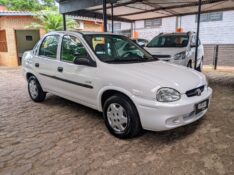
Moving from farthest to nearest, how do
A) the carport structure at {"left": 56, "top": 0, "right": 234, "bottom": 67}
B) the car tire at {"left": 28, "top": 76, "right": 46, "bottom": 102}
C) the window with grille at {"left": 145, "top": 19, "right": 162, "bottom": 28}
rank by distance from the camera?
the window with grille at {"left": 145, "top": 19, "right": 162, "bottom": 28}, the carport structure at {"left": 56, "top": 0, "right": 234, "bottom": 67}, the car tire at {"left": 28, "top": 76, "right": 46, "bottom": 102}

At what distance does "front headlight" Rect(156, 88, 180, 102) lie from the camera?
9.73 ft

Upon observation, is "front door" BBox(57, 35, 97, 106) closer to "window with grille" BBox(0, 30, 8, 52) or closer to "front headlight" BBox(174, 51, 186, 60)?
"front headlight" BBox(174, 51, 186, 60)

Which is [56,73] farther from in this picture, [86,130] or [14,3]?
[14,3]

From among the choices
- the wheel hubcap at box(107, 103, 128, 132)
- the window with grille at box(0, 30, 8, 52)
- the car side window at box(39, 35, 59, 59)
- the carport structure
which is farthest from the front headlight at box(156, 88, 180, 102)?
the window with grille at box(0, 30, 8, 52)

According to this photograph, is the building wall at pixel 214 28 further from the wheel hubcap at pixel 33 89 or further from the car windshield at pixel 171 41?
the wheel hubcap at pixel 33 89

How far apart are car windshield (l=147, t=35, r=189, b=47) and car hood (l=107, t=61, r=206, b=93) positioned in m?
4.10

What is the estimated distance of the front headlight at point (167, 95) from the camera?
296 cm

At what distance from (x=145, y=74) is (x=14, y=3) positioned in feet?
76.4

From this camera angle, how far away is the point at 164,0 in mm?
7379

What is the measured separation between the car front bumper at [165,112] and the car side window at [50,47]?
7.64 ft

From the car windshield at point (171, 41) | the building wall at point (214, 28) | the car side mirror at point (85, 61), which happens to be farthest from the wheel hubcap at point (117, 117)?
the building wall at point (214, 28)

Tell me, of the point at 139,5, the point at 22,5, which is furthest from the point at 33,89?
the point at 22,5

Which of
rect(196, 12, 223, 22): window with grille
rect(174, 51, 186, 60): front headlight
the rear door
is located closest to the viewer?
the rear door

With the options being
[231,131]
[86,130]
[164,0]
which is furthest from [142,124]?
[164,0]
